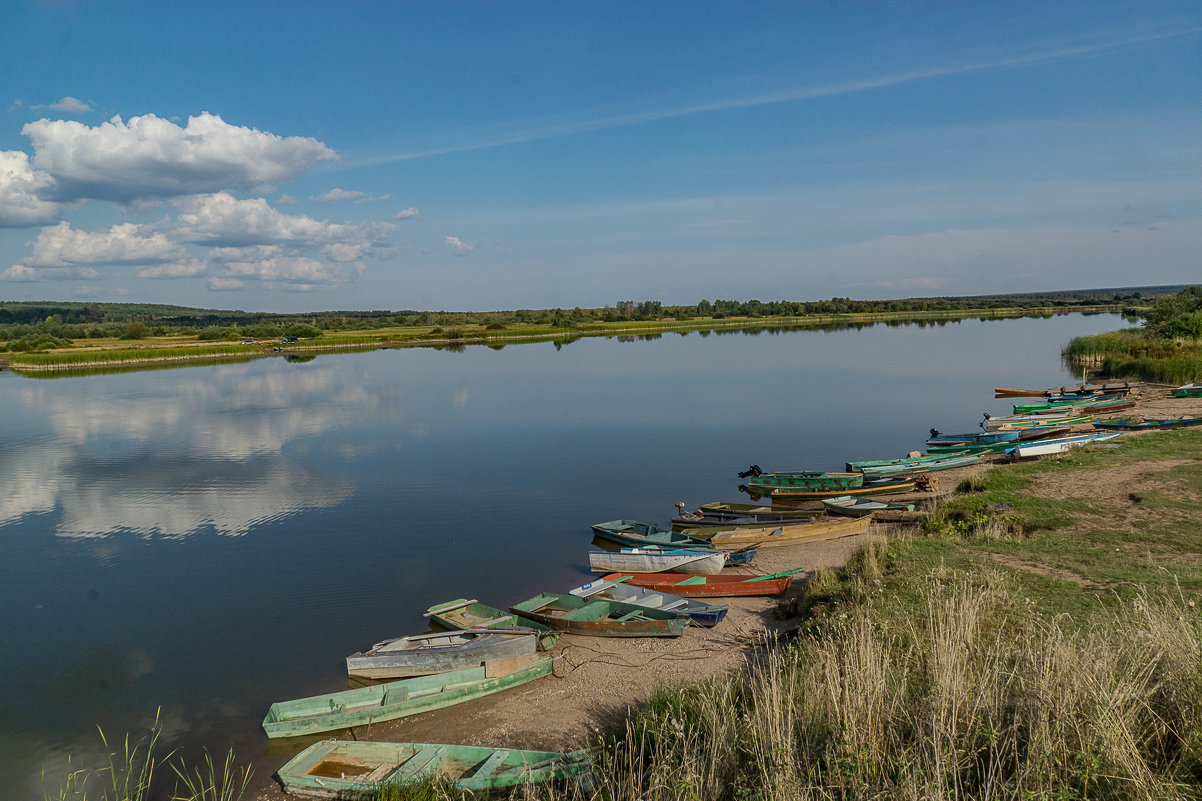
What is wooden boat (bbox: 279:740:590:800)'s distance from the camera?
274 inches

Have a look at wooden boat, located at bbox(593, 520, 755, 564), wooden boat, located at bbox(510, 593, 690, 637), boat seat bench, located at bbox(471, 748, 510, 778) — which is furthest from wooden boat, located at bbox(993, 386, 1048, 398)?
boat seat bench, located at bbox(471, 748, 510, 778)

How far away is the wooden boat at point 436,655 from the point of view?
10.4m

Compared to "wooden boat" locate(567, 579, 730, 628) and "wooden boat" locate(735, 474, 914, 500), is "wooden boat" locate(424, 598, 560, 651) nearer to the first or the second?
"wooden boat" locate(567, 579, 730, 628)

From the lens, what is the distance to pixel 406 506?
842 inches

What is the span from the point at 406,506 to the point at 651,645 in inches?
480

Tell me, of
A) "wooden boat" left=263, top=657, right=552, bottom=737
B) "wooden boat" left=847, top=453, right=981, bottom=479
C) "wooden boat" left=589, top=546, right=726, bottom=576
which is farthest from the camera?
"wooden boat" left=847, top=453, right=981, bottom=479

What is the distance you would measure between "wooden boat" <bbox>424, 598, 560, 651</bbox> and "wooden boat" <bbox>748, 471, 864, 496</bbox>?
11280 mm

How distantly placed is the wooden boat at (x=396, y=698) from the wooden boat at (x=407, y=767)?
3.08 ft

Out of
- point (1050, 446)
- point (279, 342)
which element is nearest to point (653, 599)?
point (1050, 446)

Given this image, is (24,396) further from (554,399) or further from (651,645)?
(651,645)

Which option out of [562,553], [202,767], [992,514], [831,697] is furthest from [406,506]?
[831,697]

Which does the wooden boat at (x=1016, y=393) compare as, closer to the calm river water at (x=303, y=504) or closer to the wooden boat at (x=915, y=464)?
the calm river water at (x=303, y=504)

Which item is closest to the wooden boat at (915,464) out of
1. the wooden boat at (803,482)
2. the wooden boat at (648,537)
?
the wooden boat at (803,482)

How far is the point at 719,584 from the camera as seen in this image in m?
13.4
